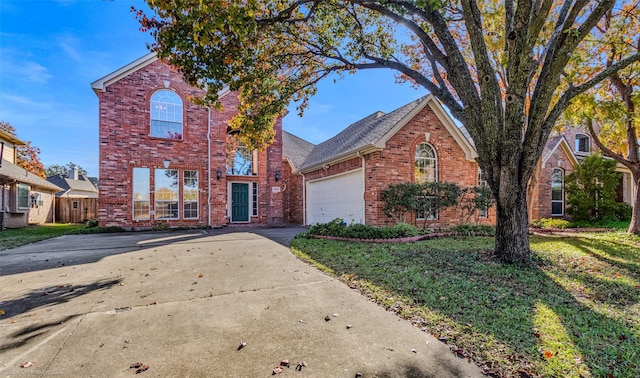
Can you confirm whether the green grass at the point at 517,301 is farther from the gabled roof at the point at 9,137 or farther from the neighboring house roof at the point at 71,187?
the neighboring house roof at the point at 71,187

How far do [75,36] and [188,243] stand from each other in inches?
308

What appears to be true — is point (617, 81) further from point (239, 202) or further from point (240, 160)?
point (239, 202)

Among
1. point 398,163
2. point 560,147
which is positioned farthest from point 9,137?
point 560,147

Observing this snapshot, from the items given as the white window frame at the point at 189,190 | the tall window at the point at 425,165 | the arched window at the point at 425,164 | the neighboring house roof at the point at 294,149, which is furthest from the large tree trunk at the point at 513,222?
the neighboring house roof at the point at 294,149

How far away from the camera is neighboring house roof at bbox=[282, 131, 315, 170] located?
61.2 ft

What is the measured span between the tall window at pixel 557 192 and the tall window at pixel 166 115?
66.1 feet

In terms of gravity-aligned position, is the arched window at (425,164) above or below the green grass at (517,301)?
above

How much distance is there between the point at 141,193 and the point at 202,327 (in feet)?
39.1

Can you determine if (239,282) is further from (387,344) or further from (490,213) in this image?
(490,213)

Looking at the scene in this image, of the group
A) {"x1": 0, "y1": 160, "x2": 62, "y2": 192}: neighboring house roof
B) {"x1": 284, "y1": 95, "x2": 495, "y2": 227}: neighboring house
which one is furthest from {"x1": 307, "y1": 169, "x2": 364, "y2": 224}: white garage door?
{"x1": 0, "y1": 160, "x2": 62, "y2": 192}: neighboring house roof

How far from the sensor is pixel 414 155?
1207cm

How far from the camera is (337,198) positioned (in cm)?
1375

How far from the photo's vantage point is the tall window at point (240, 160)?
15.2 m

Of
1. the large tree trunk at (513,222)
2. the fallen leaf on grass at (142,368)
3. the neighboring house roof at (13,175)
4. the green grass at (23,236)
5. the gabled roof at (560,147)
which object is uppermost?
the gabled roof at (560,147)
